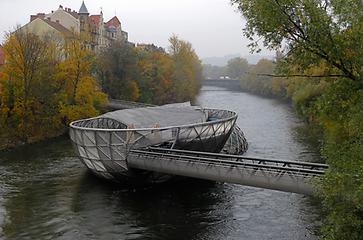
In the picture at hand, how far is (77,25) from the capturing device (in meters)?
85.2

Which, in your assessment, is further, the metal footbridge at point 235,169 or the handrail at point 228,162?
the metal footbridge at point 235,169

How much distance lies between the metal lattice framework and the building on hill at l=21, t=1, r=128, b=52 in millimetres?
39932

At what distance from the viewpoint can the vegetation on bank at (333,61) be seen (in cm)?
996

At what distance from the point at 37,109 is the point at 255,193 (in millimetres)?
30620

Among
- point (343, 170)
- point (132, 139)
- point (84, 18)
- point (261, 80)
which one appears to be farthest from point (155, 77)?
point (343, 170)

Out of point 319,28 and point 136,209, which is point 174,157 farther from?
point 319,28

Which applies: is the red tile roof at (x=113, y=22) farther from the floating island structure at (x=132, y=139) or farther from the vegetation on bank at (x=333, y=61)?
the vegetation on bank at (x=333, y=61)

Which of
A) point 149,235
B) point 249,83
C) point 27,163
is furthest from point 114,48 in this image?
point 249,83

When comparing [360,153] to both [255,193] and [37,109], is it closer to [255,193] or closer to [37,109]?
[255,193]

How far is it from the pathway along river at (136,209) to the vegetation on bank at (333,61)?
30.0ft

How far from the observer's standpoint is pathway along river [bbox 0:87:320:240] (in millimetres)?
20562

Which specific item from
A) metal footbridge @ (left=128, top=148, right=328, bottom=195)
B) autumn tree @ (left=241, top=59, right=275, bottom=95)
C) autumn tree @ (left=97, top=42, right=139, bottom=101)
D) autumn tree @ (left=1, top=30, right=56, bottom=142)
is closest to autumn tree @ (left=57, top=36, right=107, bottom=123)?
autumn tree @ (left=1, top=30, right=56, bottom=142)

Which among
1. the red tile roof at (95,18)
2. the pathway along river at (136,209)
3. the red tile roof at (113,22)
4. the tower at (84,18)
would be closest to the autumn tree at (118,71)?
the tower at (84,18)

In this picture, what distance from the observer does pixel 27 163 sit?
116ft
